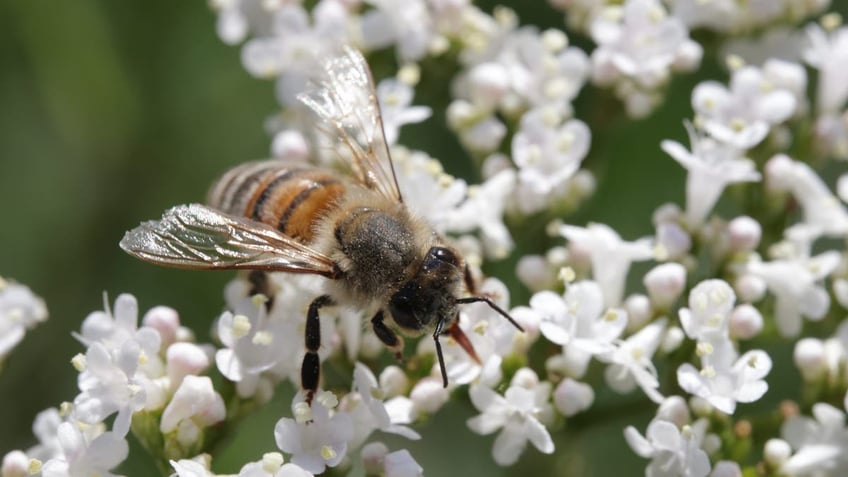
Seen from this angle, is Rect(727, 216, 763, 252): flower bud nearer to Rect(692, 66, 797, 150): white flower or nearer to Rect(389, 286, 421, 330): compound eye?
Rect(692, 66, 797, 150): white flower

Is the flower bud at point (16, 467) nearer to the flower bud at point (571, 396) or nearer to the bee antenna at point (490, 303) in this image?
the bee antenna at point (490, 303)

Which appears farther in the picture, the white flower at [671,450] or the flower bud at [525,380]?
the flower bud at [525,380]

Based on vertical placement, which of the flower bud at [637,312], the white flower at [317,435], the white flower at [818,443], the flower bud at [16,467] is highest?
the flower bud at [16,467]

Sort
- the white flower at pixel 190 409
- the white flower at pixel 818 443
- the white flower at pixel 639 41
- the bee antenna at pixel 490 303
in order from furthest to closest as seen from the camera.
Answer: the white flower at pixel 639 41, the white flower at pixel 818 443, the white flower at pixel 190 409, the bee antenna at pixel 490 303

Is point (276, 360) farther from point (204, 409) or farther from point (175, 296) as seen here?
point (175, 296)

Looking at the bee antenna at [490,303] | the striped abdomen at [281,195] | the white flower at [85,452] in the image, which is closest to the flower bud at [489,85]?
the striped abdomen at [281,195]

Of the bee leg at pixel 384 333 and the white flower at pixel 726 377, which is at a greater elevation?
the bee leg at pixel 384 333

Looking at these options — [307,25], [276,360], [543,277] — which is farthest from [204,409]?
[307,25]

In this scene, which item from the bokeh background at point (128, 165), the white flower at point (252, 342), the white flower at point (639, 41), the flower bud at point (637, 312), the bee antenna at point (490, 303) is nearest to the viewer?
the bee antenna at point (490, 303)

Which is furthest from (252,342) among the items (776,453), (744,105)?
(744,105)
